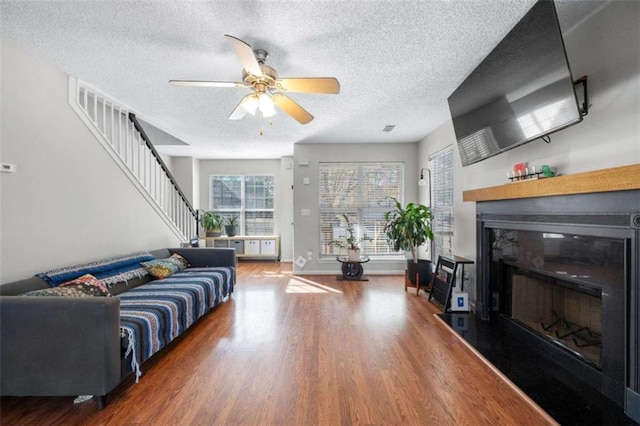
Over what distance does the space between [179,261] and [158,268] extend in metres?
0.45

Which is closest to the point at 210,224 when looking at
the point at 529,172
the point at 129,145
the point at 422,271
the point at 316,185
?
the point at 316,185

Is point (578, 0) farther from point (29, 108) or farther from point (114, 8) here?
point (29, 108)

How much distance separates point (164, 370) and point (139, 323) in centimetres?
43

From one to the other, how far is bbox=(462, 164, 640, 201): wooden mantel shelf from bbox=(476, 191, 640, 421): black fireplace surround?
71 millimetres

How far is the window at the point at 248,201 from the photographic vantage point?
6.80 m

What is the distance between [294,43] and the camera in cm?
206

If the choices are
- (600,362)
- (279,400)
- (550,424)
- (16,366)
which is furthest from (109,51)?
(600,362)

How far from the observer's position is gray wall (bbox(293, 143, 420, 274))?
16.8 ft

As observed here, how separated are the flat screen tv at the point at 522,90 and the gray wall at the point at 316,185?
2.56m

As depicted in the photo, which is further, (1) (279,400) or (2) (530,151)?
(2) (530,151)

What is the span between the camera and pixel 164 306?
7.43 ft

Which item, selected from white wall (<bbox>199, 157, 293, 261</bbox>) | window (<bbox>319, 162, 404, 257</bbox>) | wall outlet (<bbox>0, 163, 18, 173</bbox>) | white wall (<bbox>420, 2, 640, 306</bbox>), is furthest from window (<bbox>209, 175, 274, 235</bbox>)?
white wall (<bbox>420, 2, 640, 306</bbox>)

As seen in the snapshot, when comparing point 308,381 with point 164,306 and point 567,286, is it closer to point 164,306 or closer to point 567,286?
point 164,306

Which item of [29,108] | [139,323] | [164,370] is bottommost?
[164,370]
